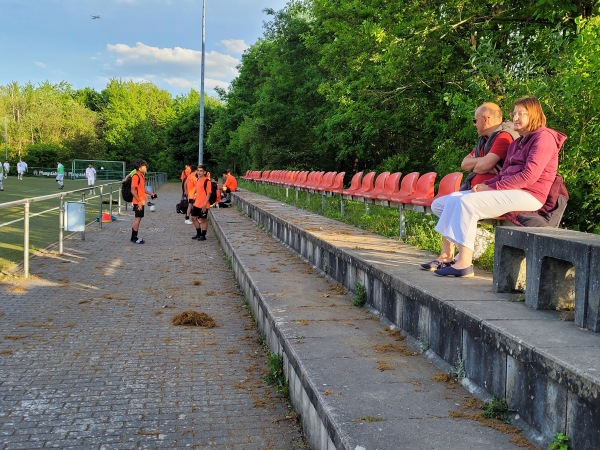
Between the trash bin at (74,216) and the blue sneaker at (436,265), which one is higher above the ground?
the blue sneaker at (436,265)

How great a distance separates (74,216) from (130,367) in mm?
8474

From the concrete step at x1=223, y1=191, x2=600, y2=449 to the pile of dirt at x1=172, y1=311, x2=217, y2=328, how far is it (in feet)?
5.70

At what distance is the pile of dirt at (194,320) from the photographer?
6492 millimetres

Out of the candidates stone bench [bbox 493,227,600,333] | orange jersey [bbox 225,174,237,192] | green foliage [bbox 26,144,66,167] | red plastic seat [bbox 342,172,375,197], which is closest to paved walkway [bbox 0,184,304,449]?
stone bench [bbox 493,227,600,333]

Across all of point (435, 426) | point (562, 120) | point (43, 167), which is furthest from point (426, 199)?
point (43, 167)

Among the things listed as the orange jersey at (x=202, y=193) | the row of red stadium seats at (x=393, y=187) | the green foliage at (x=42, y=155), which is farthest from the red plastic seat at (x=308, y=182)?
the green foliage at (x=42, y=155)

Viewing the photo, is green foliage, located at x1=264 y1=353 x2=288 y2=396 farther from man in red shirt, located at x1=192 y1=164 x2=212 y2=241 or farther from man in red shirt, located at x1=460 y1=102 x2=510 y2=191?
man in red shirt, located at x1=192 y1=164 x2=212 y2=241

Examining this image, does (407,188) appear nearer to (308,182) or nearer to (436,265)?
(436,265)

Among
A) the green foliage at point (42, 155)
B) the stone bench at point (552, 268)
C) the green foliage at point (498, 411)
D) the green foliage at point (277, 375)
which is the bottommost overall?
the green foliage at point (277, 375)

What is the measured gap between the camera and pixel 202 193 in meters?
14.1

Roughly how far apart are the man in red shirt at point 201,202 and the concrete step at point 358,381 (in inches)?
320

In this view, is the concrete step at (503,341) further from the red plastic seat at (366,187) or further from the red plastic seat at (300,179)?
the red plastic seat at (300,179)

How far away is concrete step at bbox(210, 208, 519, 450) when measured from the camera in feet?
8.67

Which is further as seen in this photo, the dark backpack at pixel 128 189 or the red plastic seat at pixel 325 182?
the red plastic seat at pixel 325 182
